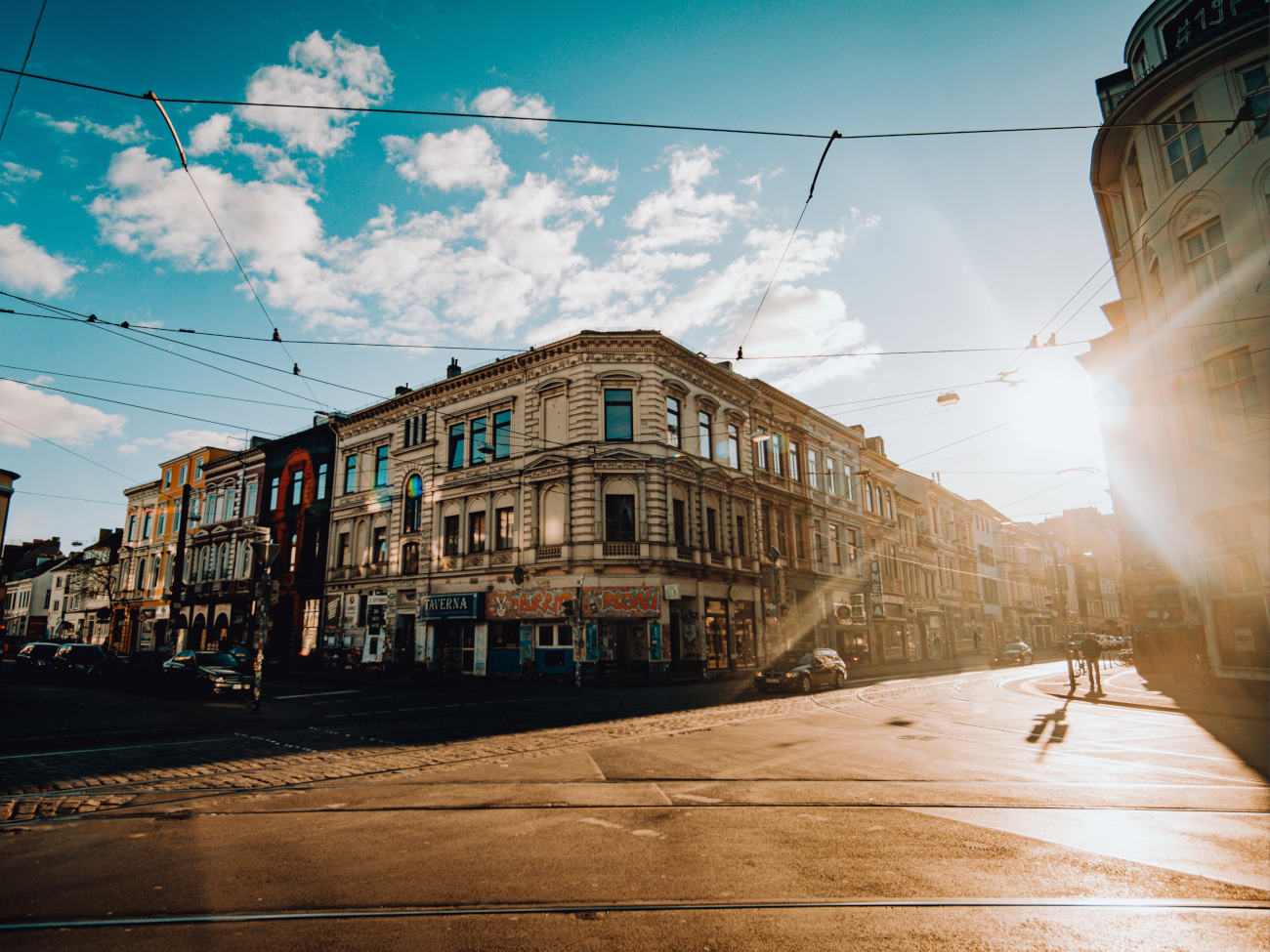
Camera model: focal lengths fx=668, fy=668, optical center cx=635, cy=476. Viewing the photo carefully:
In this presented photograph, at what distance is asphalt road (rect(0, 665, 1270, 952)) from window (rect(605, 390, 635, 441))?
18.2 meters

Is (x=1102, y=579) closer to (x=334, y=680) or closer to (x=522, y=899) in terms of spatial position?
(x=334, y=680)

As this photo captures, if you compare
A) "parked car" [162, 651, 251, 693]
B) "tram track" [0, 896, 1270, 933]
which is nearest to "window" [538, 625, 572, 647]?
"parked car" [162, 651, 251, 693]

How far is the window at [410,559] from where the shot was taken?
34.9m

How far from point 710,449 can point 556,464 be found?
314 inches

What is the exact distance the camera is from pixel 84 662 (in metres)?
28.5

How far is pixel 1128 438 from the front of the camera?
27719 millimetres

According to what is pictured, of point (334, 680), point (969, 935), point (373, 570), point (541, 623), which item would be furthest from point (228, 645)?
point (969, 935)

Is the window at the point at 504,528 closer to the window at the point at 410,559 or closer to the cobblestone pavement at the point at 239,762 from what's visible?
the window at the point at 410,559

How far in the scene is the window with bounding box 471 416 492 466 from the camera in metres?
33.2

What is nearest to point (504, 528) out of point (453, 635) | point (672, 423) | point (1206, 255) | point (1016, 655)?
Answer: point (453, 635)

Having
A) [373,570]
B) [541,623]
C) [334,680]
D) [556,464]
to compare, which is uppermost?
[556,464]

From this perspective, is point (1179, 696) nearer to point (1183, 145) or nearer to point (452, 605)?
point (1183, 145)

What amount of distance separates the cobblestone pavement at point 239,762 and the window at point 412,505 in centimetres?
2255

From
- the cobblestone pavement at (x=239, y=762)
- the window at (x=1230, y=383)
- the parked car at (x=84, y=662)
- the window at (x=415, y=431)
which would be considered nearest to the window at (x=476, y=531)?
the window at (x=415, y=431)
